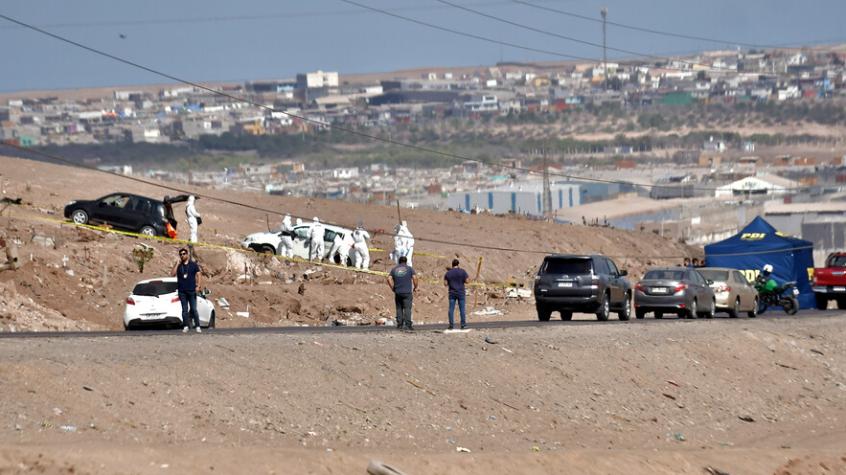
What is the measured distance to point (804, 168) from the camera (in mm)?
193250

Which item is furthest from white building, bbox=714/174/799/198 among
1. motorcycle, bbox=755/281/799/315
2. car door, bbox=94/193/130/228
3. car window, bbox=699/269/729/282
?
car window, bbox=699/269/729/282

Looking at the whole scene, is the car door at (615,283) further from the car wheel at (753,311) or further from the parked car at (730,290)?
the car wheel at (753,311)

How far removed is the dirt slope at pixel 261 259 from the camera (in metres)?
39.7

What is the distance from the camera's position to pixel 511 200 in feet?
404

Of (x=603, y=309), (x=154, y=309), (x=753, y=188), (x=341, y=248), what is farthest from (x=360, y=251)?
(x=753, y=188)

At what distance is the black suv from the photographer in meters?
35.6

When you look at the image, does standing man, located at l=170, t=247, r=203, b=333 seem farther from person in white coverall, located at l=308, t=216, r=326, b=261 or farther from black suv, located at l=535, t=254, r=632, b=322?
person in white coverall, located at l=308, t=216, r=326, b=261

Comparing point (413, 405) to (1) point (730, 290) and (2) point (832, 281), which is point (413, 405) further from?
(2) point (832, 281)

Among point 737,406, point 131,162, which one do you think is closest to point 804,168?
point 131,162

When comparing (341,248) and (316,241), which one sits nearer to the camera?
(316,241)

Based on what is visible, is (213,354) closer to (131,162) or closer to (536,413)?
(536,413)

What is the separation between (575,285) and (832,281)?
58.4 feet

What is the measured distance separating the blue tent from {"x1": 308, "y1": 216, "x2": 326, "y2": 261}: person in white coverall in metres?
13.4

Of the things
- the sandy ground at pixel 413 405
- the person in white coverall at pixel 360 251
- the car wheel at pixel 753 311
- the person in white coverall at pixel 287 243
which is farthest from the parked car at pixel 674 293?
the person in white coverall at pixel 287 243
